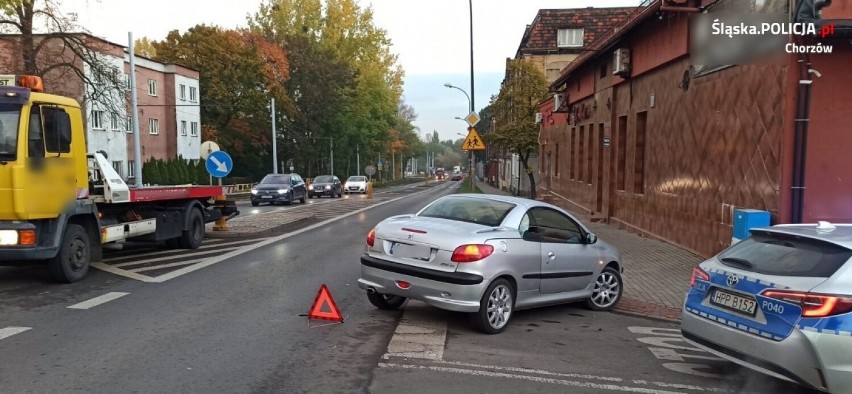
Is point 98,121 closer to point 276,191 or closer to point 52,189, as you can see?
point 276,191

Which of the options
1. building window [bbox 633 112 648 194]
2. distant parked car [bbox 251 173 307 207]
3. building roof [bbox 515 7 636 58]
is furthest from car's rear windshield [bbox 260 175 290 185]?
building roof [bbox 515 7 636 58]

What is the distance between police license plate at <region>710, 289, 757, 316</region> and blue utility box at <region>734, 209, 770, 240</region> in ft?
14.0

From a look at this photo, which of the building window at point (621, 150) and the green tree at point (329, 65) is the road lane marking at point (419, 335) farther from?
the green tree at point (329, 65)

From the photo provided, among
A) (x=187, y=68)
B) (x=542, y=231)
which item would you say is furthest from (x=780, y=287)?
(x=187, y=68)

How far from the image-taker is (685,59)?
1316 cm

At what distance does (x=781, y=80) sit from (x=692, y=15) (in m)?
3.85

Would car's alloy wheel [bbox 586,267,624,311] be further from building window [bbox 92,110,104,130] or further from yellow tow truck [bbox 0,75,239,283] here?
building window [bbox 92,110,104,130]

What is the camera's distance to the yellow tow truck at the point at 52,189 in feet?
26.4

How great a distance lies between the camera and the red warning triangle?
685cm

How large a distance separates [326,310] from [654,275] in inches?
244

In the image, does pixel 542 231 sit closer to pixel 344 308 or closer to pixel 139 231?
pixel 344 308

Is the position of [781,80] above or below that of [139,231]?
above

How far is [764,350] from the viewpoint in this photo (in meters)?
4.48

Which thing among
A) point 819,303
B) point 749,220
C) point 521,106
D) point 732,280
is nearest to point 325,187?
point 521,106
